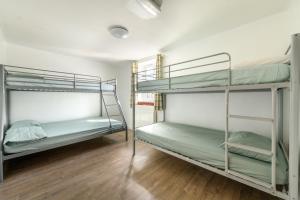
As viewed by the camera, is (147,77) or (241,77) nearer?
(241,77)

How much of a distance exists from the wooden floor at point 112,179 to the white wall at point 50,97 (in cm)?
139

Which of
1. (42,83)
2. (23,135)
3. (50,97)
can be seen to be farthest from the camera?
(50,97)

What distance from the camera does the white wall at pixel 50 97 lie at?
335cm

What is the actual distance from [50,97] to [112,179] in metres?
3.29

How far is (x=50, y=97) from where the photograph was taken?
3.85 metres

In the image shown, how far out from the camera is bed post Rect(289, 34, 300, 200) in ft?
3.66

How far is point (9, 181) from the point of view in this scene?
6.36 ft

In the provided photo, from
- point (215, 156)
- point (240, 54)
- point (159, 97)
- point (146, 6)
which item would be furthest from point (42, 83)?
point (240, 54)

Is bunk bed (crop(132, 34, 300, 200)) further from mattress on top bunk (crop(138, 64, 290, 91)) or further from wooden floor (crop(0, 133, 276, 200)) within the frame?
wooden floor (crop(0, 133, 276, 200))

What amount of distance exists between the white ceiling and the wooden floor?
2.60m

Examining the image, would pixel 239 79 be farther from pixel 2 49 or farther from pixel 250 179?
pixel 2 49

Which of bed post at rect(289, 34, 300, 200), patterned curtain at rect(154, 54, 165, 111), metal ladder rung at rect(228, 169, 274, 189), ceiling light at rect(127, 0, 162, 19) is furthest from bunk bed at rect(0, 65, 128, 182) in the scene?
bed post at rect(289, 34, 300, 200)

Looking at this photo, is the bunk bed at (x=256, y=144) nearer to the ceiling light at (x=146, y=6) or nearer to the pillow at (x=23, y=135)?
the ceiling light at (x=146, y=6)

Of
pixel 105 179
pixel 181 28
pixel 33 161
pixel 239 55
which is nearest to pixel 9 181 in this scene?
pixel 33 161
